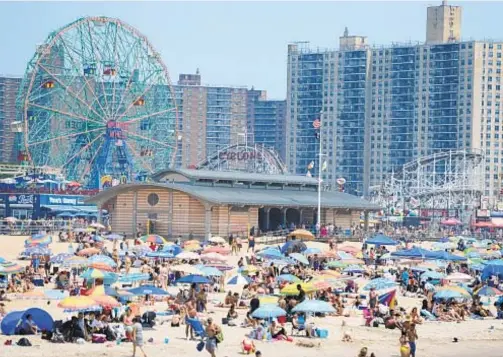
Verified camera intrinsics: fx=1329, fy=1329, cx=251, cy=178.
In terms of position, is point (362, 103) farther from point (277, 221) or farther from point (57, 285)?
point (57, 285)

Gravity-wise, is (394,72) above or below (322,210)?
above

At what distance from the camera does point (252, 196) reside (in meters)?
75.9

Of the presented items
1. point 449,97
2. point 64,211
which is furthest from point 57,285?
point 449,97

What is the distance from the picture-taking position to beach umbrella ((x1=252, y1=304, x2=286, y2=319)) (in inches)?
1421

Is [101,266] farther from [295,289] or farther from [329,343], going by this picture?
[329,343]

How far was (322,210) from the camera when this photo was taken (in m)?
80.3

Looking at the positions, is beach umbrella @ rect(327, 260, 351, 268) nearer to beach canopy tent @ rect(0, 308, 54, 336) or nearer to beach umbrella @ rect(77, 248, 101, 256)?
beach umbrella @ rect(77, 248, 101, 256)

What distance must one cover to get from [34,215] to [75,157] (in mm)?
5161

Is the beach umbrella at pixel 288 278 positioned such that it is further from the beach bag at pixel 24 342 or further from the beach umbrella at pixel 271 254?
the beach bag at pixel 24 342

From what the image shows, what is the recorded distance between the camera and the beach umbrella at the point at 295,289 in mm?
40531

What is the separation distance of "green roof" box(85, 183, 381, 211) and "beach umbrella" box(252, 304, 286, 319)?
34566 millimetres

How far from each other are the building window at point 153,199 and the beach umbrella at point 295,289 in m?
31.7

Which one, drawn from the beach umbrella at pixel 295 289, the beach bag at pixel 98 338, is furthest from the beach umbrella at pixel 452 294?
the beach bag at pixel 98 338

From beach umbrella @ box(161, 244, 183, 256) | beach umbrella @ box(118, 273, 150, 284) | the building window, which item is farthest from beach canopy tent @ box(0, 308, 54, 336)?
the building window
